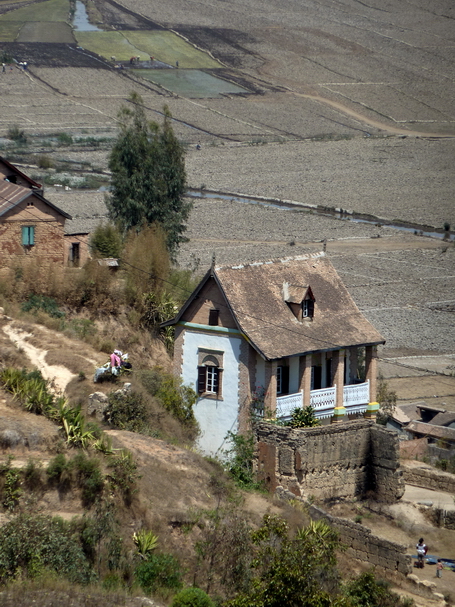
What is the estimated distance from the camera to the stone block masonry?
97.2 feet

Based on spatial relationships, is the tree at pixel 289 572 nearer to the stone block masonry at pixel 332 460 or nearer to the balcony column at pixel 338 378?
the stone block masonry at pixel 332 460

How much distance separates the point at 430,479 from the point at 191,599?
16179 mm

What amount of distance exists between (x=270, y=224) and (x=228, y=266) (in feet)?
169

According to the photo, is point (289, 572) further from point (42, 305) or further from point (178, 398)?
point (42, 305)

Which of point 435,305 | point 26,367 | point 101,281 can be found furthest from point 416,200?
point 26,367

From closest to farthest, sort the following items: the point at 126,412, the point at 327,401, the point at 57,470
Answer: the point at 57,470, the point at 126,412, the point at 327,401

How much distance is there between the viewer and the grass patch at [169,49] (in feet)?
507

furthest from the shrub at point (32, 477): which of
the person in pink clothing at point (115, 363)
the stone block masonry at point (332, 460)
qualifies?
the stone block masonry at point (332, 460)

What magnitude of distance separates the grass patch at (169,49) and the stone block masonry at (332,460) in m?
126

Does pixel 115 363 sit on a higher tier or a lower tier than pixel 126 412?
higher

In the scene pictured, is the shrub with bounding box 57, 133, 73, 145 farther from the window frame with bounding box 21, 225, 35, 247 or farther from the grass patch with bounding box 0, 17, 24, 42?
the window frame with bounding box 21, 225, 35, 247

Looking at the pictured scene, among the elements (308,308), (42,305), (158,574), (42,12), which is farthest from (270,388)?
(42,12)

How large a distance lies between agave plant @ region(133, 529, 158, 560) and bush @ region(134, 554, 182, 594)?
17 cm

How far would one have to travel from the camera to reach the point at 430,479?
111 ft
